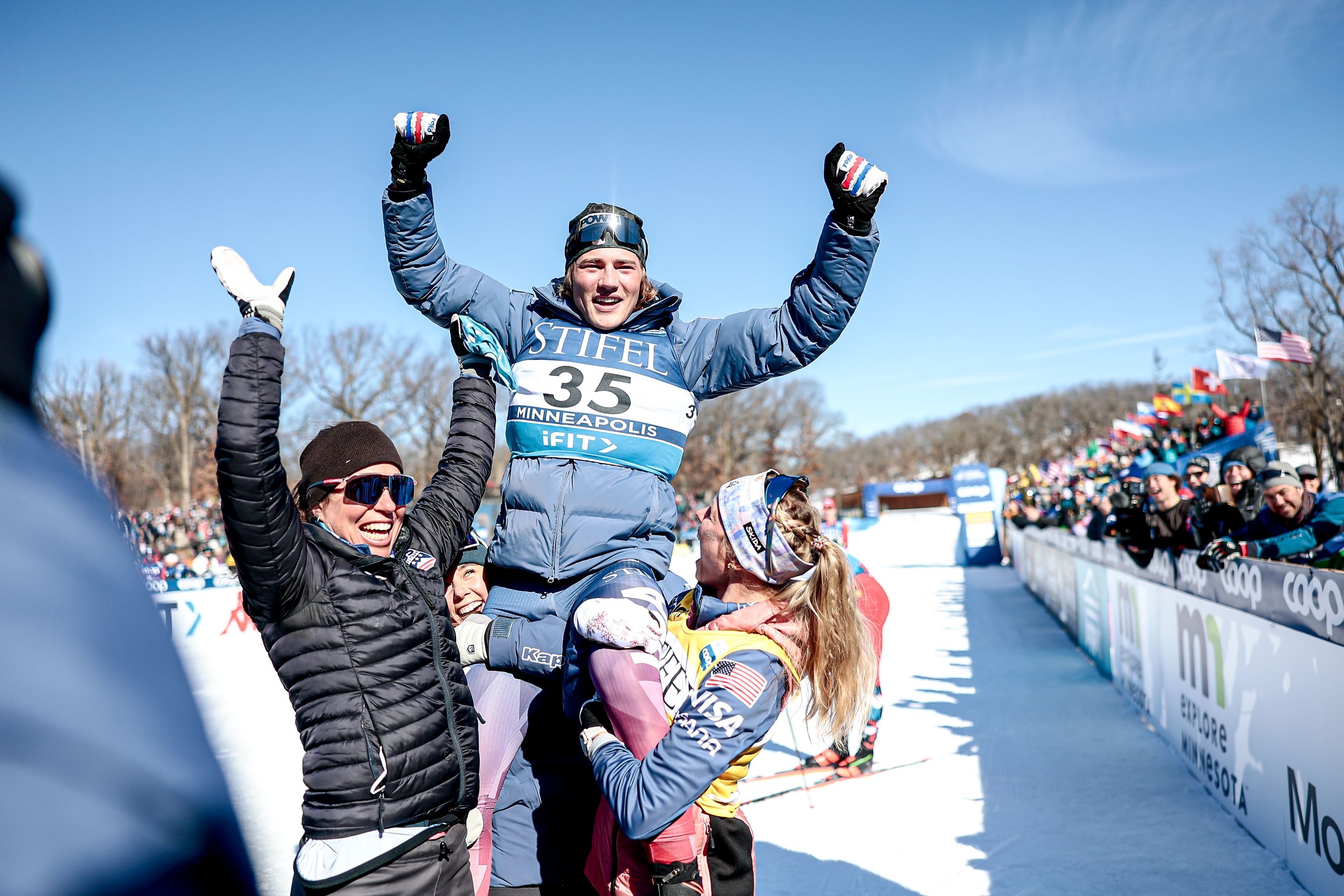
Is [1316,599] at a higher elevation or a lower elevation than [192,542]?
higher

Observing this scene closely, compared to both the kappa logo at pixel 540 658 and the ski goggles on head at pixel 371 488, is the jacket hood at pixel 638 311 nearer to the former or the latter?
the ski goggles on head at pixel 371 488

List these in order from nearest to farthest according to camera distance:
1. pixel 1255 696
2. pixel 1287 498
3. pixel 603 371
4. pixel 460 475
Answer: pixel 603 371 < pixel 460 475 < pixel 1255 696 < pixel 1287 498

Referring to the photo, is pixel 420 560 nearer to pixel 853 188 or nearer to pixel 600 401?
pixel 600 401

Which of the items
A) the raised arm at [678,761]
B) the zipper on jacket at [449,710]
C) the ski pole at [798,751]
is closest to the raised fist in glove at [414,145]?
the zipper on jacket at [449,710]

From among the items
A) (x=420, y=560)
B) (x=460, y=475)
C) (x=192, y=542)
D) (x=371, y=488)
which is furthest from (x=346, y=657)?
(x=192, y=542)

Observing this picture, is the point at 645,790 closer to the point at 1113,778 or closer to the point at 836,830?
the point at 836,830

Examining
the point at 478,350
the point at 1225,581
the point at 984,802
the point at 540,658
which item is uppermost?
the point at 478,350

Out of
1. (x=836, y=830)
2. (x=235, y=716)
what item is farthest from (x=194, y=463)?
(x=836, y=830)

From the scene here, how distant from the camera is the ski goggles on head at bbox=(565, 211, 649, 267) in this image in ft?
8.32

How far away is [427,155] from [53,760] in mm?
2120

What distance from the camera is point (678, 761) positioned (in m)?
2.02

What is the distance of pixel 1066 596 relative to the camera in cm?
1291

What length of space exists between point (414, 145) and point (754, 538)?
137 centimetres

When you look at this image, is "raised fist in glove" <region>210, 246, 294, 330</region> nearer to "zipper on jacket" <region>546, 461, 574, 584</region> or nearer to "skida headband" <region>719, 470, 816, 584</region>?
"zipper on jacket" <region>546, 461, 574, 584</region>
